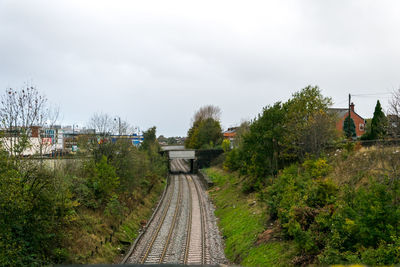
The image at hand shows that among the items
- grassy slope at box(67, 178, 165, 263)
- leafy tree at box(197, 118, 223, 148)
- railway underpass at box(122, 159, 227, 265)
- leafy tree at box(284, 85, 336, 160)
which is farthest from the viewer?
leafy tree at box(197, 118, 223, 148)

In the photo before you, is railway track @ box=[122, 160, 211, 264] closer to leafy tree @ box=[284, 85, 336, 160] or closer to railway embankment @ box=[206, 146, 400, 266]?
railway embankment @ box=[206, 146, 400, 266]

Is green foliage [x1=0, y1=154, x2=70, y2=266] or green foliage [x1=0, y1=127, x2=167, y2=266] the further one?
green foliage [x1=0, y1=127, x2=167, y2=266]

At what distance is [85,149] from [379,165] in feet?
72.6

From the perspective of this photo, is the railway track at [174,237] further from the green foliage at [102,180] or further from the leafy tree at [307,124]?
the leafy tree at [307,124]

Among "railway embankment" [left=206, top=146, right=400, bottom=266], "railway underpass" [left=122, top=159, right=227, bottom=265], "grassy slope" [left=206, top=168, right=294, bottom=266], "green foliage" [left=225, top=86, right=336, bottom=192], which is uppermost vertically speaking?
"green foliage" [left=225, top=86, right=336, bottom=192]

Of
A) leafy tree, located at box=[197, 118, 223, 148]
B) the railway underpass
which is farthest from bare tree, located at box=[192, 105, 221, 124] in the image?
the railway underpass

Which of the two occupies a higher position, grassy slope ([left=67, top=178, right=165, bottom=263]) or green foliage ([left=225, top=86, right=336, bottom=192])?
green foliage ([left=225, top=86, right=336, bottom=192])

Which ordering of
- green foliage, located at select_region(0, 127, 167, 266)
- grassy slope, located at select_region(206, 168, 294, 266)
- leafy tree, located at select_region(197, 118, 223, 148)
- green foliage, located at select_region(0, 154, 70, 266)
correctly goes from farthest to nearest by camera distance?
1. leafy tree, located at select_region(197, 118, 223, 148)
2. grassy slope, located at select_region(206, 168, 294, 266)
3. green foliage, located at select_region(0, 127, 167, 266)
4. green foliage, located at select_region(0, 154, 70, 266)

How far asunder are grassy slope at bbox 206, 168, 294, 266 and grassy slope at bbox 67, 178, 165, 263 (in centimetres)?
654

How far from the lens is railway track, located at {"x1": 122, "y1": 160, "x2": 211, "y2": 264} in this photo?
16.7m

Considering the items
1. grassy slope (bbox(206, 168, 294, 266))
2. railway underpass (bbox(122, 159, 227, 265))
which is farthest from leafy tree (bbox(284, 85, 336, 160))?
railway underpass (bbox(122, 159, 227, 265))

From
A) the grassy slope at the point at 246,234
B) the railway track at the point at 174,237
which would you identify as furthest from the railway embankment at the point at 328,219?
the railway track at the point at 174,237

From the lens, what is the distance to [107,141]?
2798 centimetres

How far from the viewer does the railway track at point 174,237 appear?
1667cm
